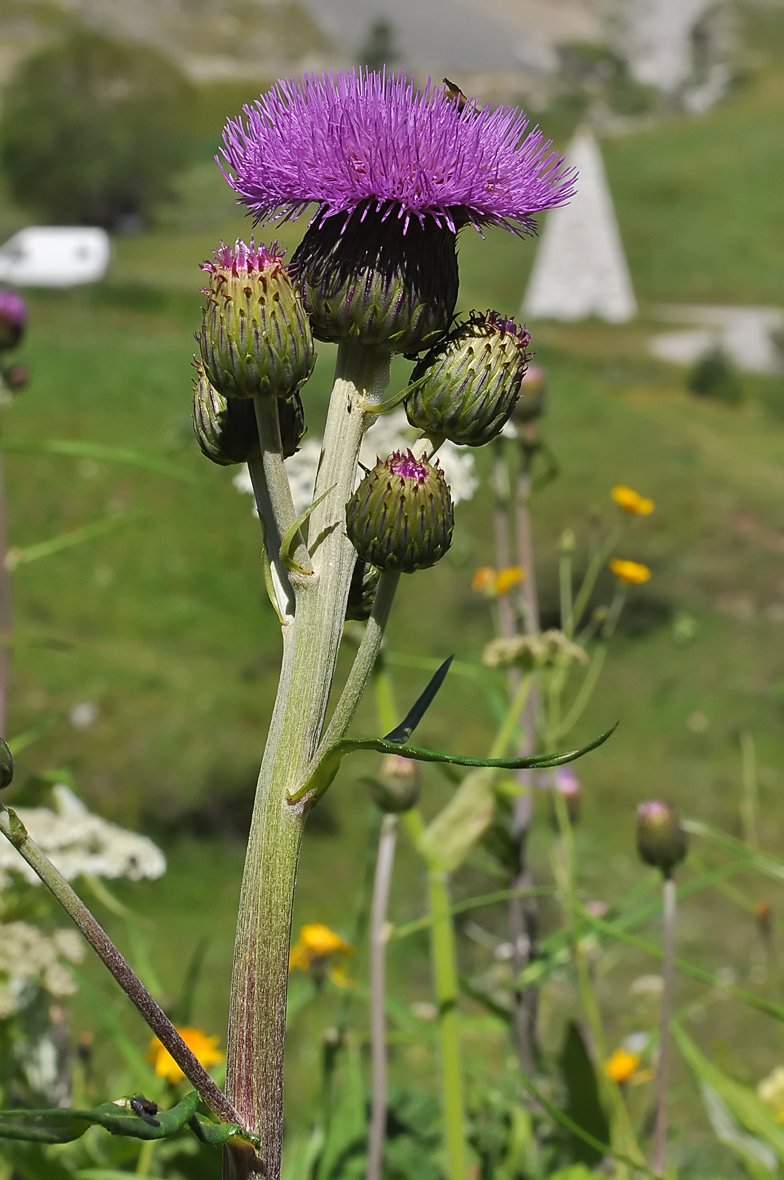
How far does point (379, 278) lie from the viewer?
1359 mm

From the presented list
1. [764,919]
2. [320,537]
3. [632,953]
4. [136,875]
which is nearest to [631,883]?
[632,953]

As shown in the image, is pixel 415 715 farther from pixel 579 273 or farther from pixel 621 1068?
pixel 579 273

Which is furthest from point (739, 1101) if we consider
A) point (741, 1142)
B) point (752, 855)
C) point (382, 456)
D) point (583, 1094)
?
point (382, 456)

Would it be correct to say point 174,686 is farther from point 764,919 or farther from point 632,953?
point 764,919

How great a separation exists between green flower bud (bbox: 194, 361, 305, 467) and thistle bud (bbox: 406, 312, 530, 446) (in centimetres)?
17

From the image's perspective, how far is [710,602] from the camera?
31.5 ft

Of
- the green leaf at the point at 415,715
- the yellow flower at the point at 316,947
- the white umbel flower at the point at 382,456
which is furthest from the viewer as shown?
the white umbel flower at the point at 382,456

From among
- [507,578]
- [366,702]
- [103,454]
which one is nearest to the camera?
[103,454]

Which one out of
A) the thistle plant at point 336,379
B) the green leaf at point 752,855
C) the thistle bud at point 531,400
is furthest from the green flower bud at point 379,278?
the thistle bud at point 531,400

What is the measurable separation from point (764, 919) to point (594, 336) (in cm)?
2293

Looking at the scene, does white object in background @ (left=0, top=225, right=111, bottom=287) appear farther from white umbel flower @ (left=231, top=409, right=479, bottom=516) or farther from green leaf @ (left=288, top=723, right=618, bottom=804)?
green leaf @ (left=288, top=723, right=618, bottom=804)

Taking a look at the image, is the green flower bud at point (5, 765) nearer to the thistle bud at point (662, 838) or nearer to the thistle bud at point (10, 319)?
the thistle bud at point (662, 838)

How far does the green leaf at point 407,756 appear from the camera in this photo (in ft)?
3.59

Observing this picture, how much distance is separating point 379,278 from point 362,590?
1.38 ft
